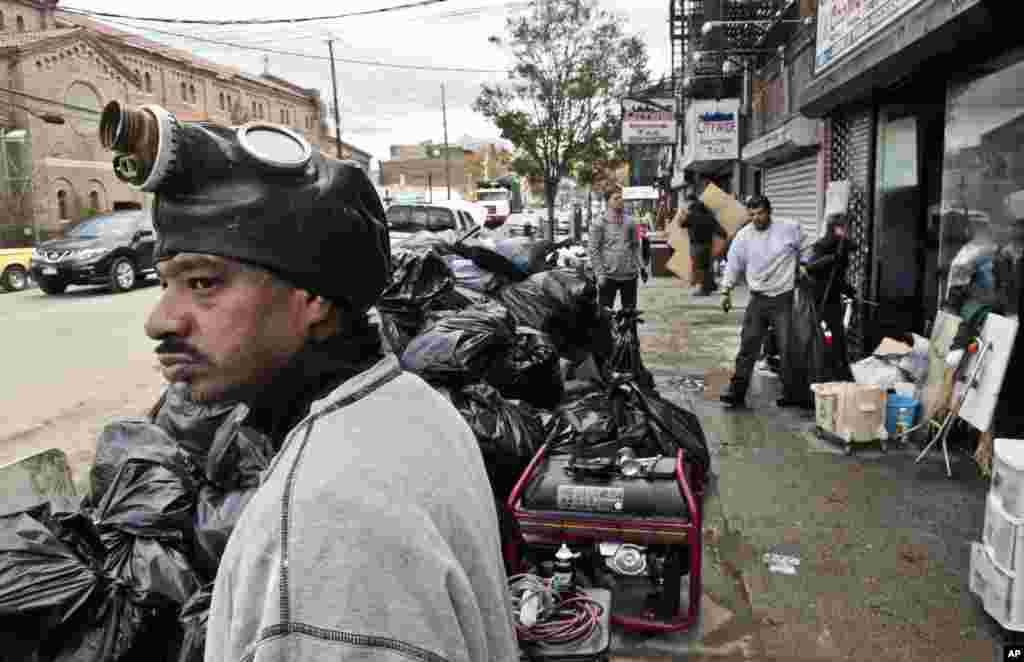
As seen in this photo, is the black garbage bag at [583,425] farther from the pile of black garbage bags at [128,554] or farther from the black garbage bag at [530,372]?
the pile of black garbage bags at [128,554]

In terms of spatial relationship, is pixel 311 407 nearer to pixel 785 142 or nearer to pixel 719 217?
pixel 719 217

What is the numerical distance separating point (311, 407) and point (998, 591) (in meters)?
3.06

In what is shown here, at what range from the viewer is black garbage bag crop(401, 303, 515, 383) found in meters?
4.03

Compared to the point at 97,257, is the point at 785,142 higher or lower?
higher

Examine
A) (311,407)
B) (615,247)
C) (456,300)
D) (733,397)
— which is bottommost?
(733,397)

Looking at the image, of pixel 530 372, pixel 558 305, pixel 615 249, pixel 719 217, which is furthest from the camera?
pixel 719 217

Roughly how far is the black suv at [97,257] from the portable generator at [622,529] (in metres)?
14.3

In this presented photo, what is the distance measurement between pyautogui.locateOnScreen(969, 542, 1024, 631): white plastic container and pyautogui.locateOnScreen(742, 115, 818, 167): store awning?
783 cm

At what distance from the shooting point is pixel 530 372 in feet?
15.6

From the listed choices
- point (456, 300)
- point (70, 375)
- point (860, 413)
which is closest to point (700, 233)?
point (860, 413)

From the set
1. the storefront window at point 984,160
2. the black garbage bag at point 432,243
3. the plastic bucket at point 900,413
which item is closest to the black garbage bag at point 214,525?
the black garbage bag at point 432,243

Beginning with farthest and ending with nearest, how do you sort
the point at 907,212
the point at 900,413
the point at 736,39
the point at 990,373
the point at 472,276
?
the point at 736,39
the point at 907,212
the point at 472,276
the point at 900,413
the point at 990,373

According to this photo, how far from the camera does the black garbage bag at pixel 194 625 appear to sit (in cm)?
199

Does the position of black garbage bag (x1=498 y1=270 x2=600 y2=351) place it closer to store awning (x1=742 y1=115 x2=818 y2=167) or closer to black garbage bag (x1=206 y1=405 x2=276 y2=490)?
black garbage bag (x1=206 y1=405 x2=276 y2=490)
